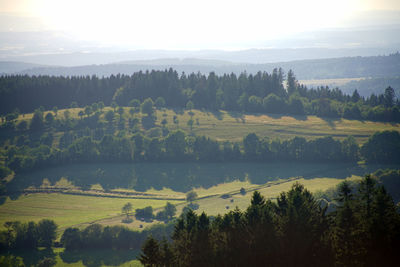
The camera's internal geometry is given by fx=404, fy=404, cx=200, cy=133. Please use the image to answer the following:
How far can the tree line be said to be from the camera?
131 feet

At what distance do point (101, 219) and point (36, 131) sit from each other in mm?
73866

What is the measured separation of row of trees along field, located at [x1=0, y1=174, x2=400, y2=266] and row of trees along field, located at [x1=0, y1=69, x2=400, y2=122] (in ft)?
402

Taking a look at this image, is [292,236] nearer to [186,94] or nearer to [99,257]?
[99,257]

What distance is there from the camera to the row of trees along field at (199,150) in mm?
120312

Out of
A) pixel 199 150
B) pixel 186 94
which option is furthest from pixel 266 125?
pixel 186 94

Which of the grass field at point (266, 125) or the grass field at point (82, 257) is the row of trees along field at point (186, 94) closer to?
the grass field at point (266, 125)

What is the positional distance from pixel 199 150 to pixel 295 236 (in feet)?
288

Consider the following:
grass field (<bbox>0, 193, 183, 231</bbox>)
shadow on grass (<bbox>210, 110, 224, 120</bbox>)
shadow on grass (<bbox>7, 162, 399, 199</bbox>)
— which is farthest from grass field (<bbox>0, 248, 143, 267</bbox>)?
shadow on grass (<bbox>210, 110, 224, 120</bbox>)

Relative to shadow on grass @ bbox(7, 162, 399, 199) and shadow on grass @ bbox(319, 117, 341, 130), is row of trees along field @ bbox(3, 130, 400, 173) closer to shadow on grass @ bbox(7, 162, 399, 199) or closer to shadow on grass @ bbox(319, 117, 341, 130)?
shadow on grass @ bbox(7, 162, 399, 199)

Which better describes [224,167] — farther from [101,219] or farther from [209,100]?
[209,100]

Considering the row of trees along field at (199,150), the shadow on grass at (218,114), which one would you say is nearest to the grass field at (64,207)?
the row of trees along field at (199,150)

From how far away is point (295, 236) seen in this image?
43312 mm

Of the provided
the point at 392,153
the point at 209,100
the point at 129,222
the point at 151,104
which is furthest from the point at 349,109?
the point at 129,222

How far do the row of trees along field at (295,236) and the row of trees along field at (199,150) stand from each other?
78.3m
